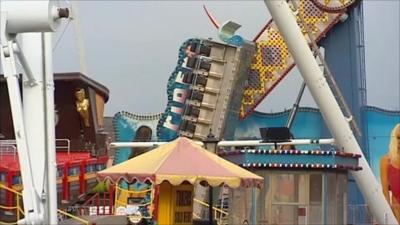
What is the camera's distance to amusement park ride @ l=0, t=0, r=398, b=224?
37.1 feet

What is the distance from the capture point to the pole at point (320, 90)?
20.7 meters

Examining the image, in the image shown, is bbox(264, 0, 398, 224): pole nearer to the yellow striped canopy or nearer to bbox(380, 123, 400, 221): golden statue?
the yellow striped canopy

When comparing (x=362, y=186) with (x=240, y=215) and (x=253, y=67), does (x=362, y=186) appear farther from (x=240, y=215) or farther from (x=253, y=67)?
(x=253, y=67)

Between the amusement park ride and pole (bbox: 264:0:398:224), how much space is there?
0.03m

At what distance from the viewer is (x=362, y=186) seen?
21.8 m

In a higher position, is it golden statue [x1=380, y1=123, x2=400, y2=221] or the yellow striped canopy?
golden statue [x1=380, y1=123, x2=400, y2=221]

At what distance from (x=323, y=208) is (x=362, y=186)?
483 centimetres

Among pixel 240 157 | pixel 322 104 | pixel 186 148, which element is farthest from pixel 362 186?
pixel 186 148

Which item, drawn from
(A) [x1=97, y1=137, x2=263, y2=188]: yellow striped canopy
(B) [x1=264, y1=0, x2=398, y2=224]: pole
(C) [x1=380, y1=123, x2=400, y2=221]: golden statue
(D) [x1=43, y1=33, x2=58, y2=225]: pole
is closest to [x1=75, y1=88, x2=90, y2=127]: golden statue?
(B) [x1=264, y1=0, x2=398, y2=224]: pole

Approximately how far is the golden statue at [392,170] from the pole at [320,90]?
33.4ft

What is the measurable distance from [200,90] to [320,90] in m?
11.5

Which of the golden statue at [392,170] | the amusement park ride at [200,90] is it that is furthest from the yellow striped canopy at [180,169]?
the golden statue at [392,170]

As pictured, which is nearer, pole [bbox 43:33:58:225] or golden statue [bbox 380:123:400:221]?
pole [bbox 43:33:58:225]

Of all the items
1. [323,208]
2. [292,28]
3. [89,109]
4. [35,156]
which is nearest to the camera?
[35,156]
